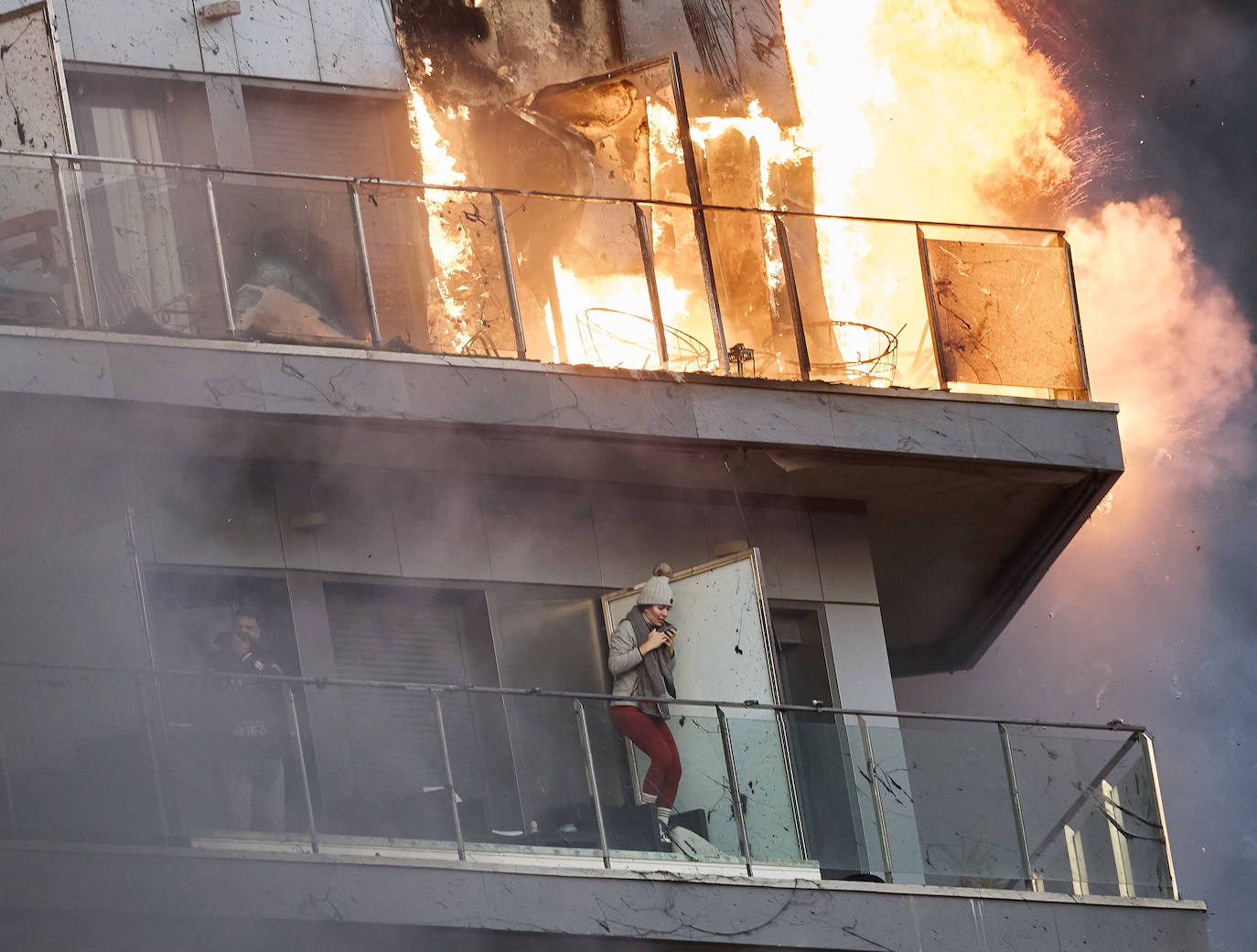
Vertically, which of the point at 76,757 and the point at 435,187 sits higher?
the point at 435,187

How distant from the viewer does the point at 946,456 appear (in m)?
17.1

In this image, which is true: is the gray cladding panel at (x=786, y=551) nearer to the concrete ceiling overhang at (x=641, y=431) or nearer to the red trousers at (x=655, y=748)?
the concrete ceiling overhang at (x=641, y=431)

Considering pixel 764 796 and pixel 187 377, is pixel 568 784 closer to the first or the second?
pixel 764 796

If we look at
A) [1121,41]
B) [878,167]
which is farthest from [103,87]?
[1121,41]

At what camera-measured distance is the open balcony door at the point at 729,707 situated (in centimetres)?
1470

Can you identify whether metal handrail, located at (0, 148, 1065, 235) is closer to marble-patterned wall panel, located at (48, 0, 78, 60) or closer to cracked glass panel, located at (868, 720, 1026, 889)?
marble-patterned wall panel, located at (48, 0, 78, 60)

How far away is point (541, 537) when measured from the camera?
1667 cm

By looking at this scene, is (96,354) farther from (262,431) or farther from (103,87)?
(103,87)

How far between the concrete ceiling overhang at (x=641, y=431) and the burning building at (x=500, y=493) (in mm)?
37

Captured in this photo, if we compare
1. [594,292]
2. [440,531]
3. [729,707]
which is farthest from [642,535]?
[729,707]

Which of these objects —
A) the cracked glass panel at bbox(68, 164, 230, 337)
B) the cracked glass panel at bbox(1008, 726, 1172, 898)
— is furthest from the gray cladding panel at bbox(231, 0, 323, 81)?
the cracked glass panel at bbox(1008, 726, 1172, 898)

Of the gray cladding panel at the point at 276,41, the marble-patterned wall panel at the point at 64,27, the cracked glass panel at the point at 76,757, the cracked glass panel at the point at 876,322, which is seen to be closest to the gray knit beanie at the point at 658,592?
the cracked glass panel at the point at 876,322

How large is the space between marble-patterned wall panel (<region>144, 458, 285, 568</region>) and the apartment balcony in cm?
186

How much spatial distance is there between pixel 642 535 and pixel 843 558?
1917mm
